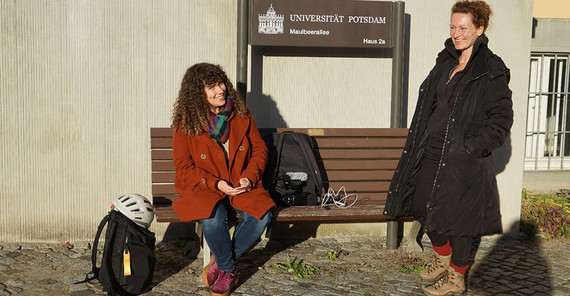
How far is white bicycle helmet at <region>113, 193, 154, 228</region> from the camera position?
4582mm

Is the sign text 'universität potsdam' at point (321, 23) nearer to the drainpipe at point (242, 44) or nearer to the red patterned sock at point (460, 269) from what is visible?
the drainpipe at point (242, 44)

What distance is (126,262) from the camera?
4.43 meters

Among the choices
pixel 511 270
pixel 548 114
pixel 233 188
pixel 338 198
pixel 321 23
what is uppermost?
pixel 321 23

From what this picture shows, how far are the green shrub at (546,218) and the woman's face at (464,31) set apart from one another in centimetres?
296

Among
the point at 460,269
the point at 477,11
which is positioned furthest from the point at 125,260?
the point at 477,11

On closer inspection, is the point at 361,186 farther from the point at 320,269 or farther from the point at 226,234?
the point at 226,234

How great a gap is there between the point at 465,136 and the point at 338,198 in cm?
165

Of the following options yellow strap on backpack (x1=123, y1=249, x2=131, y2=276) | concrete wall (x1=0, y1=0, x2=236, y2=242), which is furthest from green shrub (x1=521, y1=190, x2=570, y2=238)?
yellow strap on backpack (x1=123, y1=249, x2=131, y2=276)

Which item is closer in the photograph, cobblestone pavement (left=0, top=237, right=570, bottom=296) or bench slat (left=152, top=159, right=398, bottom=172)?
cobblestone pavement (left=0, top=237, right=570, bottom=296)

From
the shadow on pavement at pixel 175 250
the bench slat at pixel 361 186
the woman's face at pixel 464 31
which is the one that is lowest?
the shadow on pavement at pixel 175 250

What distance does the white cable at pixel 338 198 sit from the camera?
5.30m

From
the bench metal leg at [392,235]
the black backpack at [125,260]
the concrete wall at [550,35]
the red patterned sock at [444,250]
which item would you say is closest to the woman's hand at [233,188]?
the black backpack at [125,260]

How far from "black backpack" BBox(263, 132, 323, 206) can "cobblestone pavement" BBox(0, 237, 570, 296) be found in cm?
58

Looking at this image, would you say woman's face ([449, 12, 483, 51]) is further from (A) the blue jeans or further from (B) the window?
(B) the window
